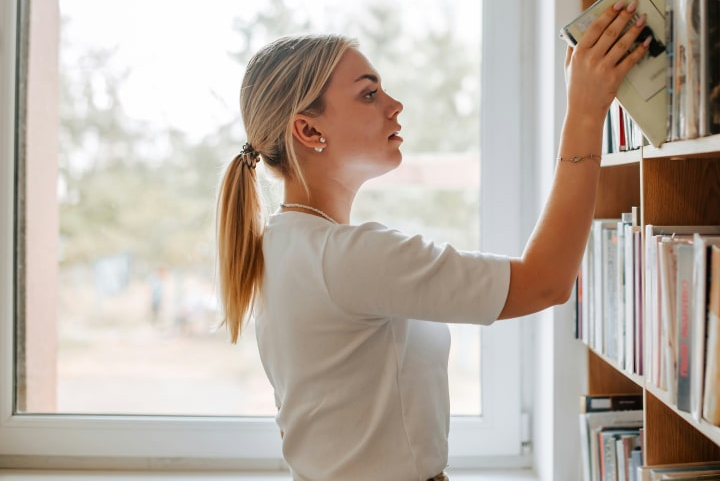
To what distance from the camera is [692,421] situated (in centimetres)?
98

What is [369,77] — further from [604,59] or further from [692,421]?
[692,421]

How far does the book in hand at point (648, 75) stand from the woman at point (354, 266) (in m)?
0.02

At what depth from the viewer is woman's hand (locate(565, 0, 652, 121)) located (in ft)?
3.34

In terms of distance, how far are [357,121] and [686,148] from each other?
51 cm

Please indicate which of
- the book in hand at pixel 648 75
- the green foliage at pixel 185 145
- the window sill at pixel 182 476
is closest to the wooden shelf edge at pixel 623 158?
the book in hand at pixel 648 75

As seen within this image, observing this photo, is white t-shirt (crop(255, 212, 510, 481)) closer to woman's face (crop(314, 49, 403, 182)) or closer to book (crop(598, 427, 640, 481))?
woman's face (crop(314, 49, 403, 182))

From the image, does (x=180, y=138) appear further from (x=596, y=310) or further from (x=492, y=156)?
(x=596, y=310)

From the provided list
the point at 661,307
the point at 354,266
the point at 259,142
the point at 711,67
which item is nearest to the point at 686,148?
the point at 711,67

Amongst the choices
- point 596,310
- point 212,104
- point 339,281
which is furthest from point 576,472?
point 212,104

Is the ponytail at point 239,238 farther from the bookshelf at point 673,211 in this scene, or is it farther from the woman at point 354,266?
the bookshelf at point 673,211

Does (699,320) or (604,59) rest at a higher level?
(604,59)

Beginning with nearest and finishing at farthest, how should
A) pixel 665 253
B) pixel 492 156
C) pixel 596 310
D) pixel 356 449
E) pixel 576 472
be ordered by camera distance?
pixel 665 253 < pixel 356 449 < pixel 596 310 < pixel 576 472 < pixel 492 156

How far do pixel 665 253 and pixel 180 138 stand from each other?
1304 millimetres

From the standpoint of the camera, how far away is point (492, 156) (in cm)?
182
